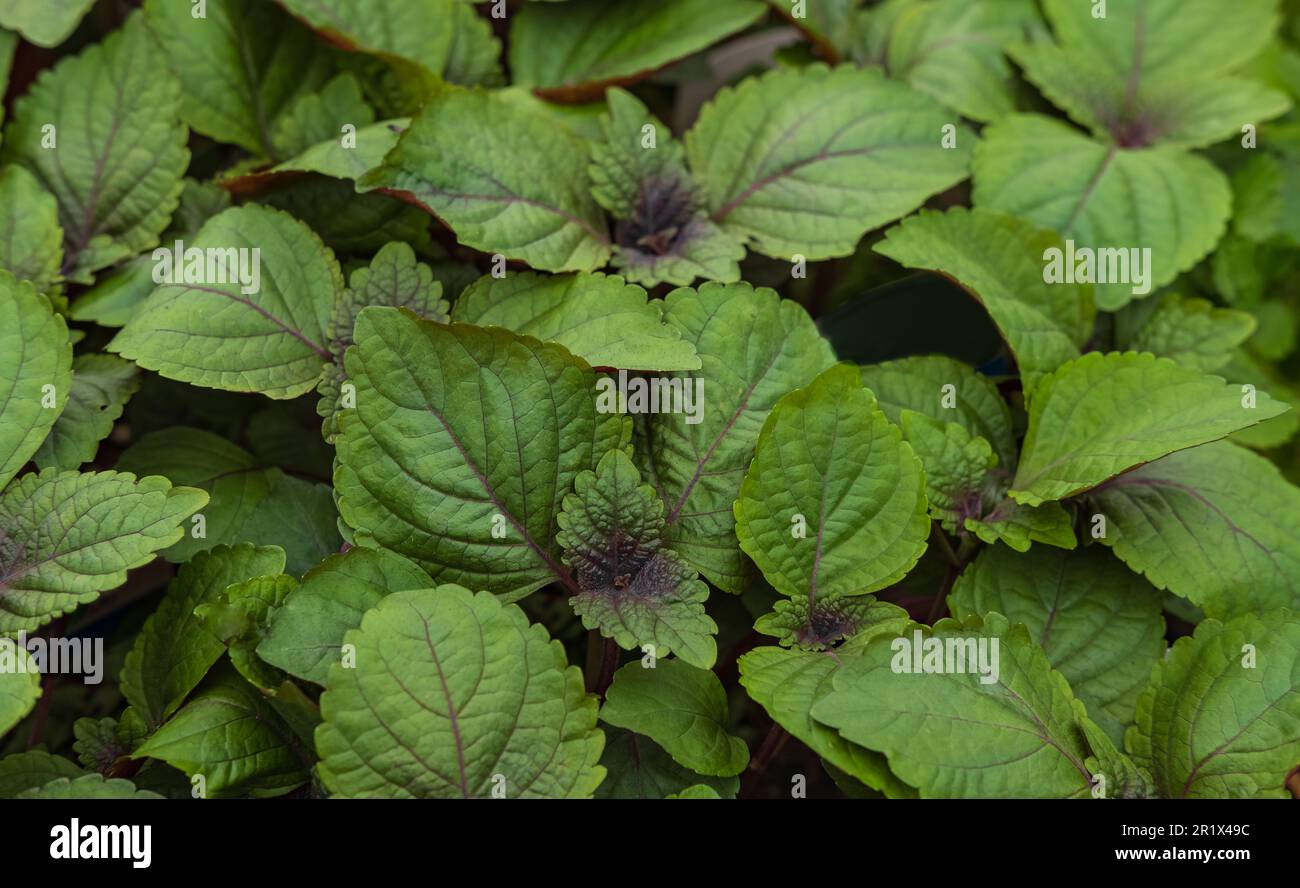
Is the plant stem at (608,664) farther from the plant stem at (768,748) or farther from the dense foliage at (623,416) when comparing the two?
the plant stem at (768,748)

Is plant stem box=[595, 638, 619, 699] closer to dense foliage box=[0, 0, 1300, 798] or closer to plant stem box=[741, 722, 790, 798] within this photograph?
dense foliage box=[0, 0, 1300, 798]

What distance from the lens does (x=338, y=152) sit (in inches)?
35.3

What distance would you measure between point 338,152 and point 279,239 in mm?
87

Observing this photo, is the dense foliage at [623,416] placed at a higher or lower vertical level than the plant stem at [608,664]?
higher

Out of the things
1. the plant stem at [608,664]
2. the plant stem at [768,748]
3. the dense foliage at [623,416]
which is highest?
the dense foliage at [623,416]

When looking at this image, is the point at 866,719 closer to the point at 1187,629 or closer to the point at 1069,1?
the point at 1187,629

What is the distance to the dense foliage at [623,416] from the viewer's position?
2.40 ft

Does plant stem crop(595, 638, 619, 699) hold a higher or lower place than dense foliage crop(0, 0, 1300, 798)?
lower

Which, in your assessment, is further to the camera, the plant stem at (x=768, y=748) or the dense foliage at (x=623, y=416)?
the plant stem at (x=768, y=748)

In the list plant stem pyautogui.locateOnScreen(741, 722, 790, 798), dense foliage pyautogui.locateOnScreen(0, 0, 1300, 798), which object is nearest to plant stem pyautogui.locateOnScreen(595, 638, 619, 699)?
dense foliage pyautogui.locateOnScreen(0, 0, 1300, 798)

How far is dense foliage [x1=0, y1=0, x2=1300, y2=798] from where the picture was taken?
28.8 inches

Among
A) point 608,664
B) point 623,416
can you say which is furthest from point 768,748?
point 623,416

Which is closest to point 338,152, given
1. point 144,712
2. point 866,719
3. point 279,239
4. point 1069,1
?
point 279,239

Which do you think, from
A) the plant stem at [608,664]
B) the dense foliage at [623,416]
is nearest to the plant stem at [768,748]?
the dense foliage at [623,416]
